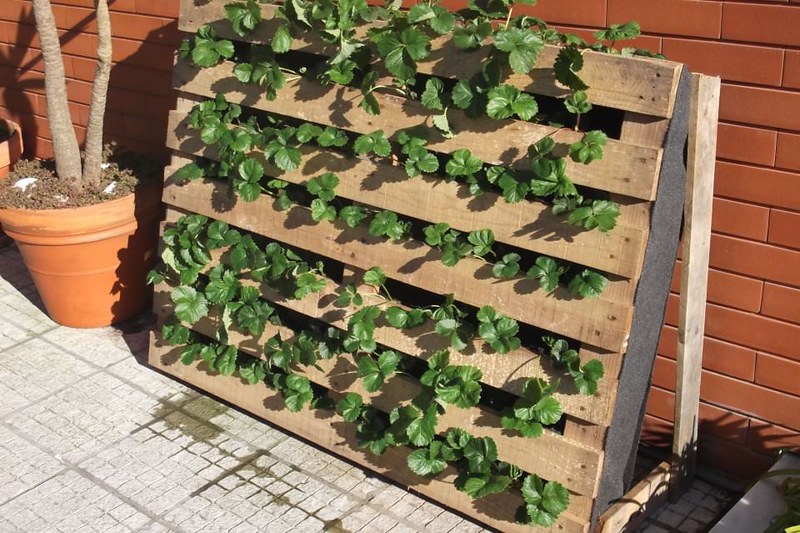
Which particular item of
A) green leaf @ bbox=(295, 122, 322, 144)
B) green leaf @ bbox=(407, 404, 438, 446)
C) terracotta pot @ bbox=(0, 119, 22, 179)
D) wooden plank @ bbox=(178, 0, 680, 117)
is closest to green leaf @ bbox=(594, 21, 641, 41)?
wooden plank @ bbox=(178, 0, 680, 117)

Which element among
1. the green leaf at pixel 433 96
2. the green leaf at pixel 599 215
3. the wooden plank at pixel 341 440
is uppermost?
the green leaf at pixel 433 96

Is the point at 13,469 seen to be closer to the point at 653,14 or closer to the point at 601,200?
the point at 601,200

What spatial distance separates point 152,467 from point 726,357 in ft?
7.46

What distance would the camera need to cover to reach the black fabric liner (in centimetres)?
324

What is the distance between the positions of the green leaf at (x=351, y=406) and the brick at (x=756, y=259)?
1.43m

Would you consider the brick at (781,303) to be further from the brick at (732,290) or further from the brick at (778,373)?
the brick at (778,373)

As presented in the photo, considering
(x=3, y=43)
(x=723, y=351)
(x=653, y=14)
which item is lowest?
(x=723, y=351)

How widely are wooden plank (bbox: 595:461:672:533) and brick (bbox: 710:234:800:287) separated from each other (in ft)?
2.53

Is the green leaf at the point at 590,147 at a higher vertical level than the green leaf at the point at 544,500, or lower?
higher

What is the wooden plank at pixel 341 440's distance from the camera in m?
3.63

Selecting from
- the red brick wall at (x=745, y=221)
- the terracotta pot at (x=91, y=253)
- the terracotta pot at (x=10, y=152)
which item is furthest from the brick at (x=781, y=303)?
the terracotta pot at (x=10, y=152)

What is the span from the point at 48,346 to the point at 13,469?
108cm

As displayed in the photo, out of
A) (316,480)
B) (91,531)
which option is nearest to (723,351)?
(316,480)

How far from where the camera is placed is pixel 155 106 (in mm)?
5504
